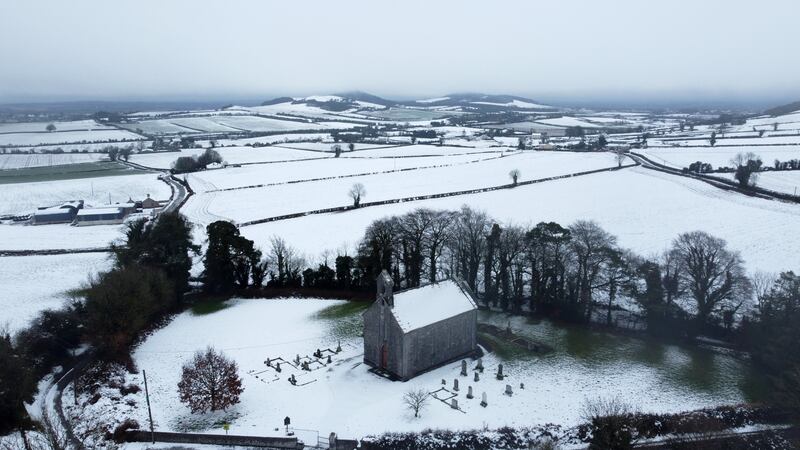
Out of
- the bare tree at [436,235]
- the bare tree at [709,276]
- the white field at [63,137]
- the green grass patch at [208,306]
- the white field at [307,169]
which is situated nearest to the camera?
the bare tree at [709,276]

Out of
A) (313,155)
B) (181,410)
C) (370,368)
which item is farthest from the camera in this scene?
(313,155)

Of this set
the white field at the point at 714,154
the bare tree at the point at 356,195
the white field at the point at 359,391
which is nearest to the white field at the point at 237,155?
the bare tree at the point at 356,195

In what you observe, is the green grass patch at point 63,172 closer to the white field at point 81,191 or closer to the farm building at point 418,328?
the white field at point 81,191

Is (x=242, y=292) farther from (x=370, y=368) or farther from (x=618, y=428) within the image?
(x=618, y=428)

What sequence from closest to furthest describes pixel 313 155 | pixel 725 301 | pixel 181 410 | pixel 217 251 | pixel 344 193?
pixel 181 410 < pixel 725 301 < pixel 217 251 < pixel 344 193 < pixel 313 155

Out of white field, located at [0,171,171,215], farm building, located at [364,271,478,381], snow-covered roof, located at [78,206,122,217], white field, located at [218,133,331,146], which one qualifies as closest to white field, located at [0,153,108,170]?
white field, located at [0,171,171,215]

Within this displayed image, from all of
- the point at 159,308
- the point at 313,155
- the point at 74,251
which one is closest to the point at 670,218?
the point at 159,308

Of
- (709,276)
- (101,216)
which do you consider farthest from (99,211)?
(709,276)
